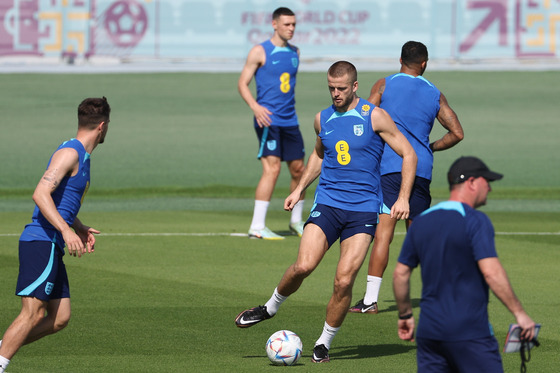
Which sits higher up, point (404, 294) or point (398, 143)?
point (398, 143)

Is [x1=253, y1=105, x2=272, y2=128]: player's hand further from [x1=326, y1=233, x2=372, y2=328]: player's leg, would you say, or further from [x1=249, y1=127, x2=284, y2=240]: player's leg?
→ [x1=326, y1=233, x2=372, y2=328]: player's leg

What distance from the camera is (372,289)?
Answer: 35.9ft

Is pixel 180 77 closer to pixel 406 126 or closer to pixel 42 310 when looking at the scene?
pixel 406 126

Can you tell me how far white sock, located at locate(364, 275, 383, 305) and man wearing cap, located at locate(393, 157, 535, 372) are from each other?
453 cm

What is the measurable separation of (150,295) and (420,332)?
579 cm

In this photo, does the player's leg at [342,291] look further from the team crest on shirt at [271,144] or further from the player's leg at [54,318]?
the team crest on shirt at [271,144]

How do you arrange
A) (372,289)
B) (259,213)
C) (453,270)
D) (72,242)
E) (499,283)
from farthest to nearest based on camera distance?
(259,213), (372,289), (72,242), (453,270), (499,283)

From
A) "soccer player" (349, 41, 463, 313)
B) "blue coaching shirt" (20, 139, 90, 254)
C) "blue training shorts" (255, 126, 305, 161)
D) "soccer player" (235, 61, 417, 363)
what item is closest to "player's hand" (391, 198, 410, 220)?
"soccer player" (235, 61, 417, 363)

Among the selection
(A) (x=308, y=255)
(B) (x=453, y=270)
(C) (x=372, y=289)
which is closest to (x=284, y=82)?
(C) (x=372, y=289)

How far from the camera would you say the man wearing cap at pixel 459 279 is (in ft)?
20.3

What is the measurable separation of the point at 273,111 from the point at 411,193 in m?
4.96

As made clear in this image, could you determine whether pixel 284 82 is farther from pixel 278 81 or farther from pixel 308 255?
pixel 308 255

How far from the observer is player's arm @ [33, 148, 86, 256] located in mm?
7820

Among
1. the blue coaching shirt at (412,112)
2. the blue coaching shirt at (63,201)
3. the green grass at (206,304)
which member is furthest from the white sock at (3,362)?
the blue coaching shirt at (412,112)
